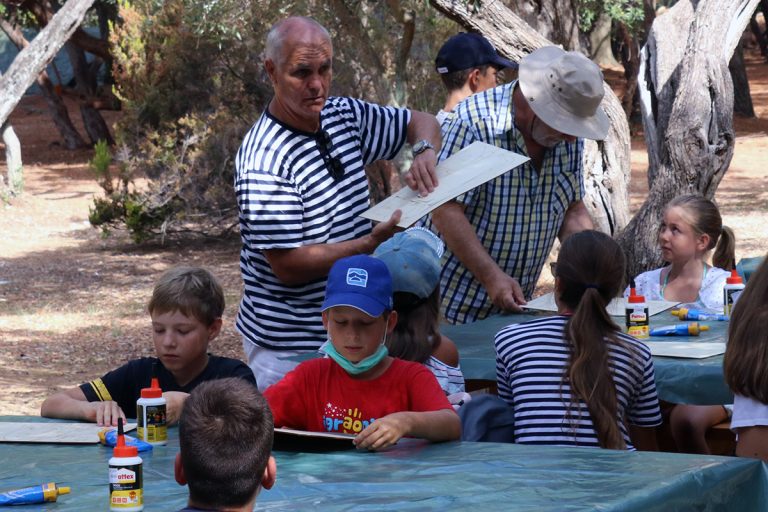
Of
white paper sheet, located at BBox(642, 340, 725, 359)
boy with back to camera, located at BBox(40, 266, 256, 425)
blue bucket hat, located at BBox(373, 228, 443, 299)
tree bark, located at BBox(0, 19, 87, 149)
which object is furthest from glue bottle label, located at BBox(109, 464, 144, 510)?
tree bark, located at BBox(0, 19, 87, 149)

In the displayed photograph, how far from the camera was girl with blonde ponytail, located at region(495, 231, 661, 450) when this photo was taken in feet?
11.6

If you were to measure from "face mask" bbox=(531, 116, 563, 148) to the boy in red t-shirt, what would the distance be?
162 cm

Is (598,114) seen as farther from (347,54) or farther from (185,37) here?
(185,37)

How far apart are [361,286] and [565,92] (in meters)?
1.78

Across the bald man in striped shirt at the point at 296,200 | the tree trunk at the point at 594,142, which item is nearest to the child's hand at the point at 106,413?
the bald man in striped shirt at the point at 296,200

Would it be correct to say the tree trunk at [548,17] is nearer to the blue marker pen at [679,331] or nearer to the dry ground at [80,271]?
the dry ground at [80,271]

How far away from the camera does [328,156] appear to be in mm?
4234

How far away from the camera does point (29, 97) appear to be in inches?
1348

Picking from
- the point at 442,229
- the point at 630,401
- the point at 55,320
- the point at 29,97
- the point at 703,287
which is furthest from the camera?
the point at 29,97

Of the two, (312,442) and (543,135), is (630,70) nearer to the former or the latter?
(543,135)

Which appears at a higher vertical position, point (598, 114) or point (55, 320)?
point (598, 114)

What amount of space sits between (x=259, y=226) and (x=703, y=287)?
93.8 inches

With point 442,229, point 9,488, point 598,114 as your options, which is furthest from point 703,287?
point 9,488

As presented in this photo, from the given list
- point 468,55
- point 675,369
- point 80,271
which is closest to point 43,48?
point 80,271
